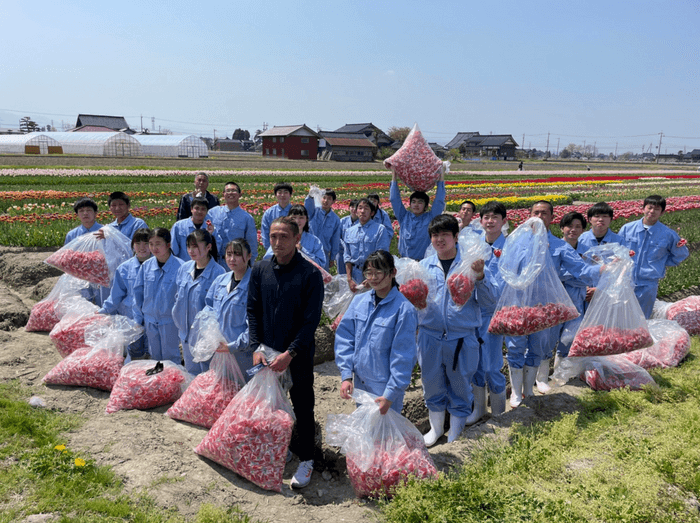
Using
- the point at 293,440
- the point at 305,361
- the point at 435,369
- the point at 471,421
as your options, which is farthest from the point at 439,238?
the point at 293,440

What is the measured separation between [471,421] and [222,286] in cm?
263

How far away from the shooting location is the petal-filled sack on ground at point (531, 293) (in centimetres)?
409

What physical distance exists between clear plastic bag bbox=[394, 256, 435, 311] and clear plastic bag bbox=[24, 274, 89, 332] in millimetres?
4241

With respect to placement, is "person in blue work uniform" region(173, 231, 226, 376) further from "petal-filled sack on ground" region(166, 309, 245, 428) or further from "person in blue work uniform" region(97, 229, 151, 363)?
"person in blue work uniform" region(97, 229, 151, 363)

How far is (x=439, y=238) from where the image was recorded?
3.93 m

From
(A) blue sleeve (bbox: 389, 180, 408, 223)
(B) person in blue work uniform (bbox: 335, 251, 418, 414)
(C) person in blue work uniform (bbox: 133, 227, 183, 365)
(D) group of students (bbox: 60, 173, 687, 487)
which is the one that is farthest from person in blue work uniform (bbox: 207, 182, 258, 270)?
(B) person in blue work uniform (bbox: 335, 251, 418, 414)

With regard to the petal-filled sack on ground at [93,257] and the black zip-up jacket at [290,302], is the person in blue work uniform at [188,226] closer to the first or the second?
the petal-filled sack on ground at [93,257]

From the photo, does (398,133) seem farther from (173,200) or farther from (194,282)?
(194,282)

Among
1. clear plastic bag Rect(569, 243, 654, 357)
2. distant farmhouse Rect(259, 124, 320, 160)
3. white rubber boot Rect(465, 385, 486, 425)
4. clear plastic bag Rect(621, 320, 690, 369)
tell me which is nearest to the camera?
clear plastic bag Rect(569, 243, 654, 357)

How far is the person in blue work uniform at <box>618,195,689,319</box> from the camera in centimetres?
591

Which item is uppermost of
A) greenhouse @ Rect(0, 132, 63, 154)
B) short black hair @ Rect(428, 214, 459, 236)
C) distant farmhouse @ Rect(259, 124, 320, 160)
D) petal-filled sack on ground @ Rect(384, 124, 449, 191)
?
distant farmhouse @ Rect(259, 124, 320, 160)

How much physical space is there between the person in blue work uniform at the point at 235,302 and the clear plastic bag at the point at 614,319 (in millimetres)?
3052

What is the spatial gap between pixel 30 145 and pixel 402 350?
2233 inches

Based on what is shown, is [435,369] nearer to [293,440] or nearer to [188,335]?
[293,440]
